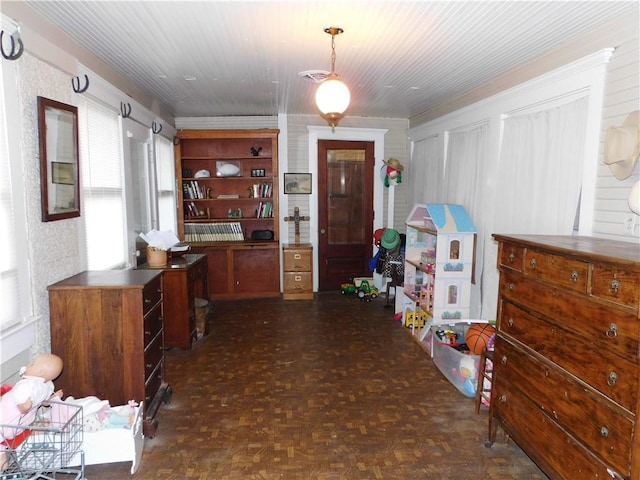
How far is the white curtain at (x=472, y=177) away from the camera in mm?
4309

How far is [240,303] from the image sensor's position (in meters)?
5.89

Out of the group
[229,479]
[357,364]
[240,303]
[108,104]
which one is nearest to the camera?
[229,479]

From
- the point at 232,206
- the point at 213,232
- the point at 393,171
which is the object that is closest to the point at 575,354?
the point at 393,171

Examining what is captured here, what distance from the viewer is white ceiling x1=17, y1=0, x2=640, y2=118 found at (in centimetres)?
250

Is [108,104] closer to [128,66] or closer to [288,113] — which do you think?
[128,66]

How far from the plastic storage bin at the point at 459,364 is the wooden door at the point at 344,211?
110 inches

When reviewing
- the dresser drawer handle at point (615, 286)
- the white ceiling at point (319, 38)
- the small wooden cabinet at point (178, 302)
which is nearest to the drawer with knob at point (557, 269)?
the dresser drawer handle at point (615, 286)

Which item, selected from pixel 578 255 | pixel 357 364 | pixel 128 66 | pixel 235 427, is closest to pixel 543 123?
pixel 578 255

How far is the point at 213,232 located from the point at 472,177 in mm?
3676

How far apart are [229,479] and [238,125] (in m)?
5.02

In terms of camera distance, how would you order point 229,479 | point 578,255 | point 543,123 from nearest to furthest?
1. point 578,255
2. point 229,479
3. point 543,123

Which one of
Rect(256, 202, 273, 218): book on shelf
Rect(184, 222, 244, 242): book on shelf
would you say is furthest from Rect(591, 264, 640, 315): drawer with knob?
Rect(184, 222, 244, 242): book on shelf

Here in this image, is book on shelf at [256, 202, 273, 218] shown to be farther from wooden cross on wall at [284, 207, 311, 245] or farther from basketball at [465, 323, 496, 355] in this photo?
basketball at [465, 323, 496, 355]

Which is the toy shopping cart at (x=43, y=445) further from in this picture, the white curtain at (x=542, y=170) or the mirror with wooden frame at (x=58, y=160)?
the white curtain at (x=542, y=170)
